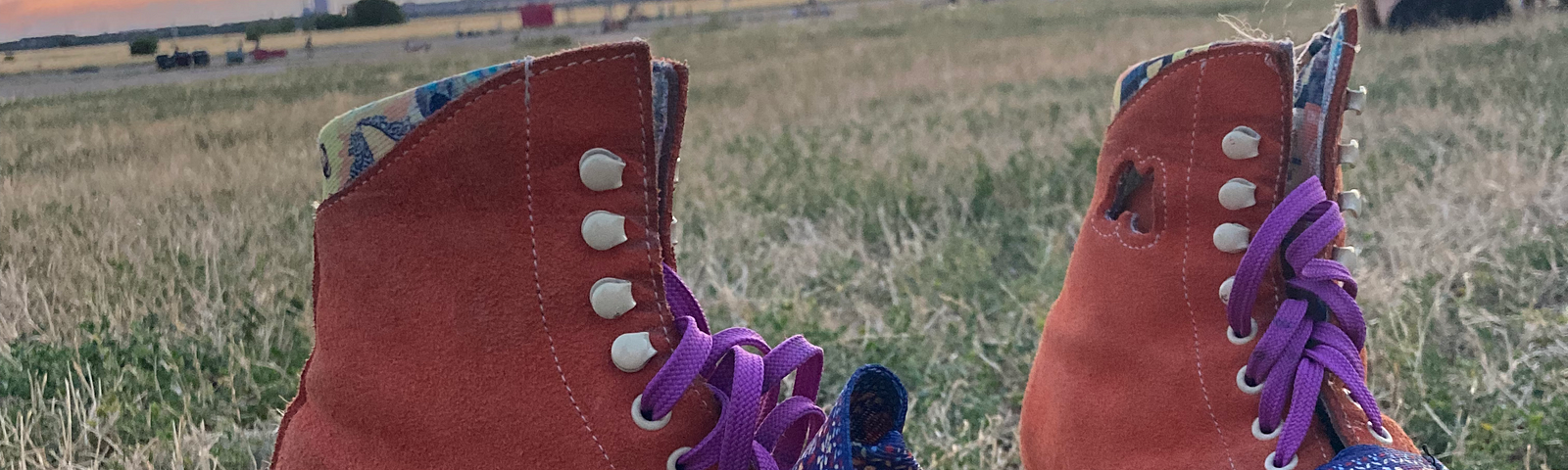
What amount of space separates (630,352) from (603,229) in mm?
93

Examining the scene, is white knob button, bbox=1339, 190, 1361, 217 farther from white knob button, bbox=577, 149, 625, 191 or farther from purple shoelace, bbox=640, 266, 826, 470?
white knob button, bbox=577, 149, 625, 191

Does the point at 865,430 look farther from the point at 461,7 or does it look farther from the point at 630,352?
the point at 461,7

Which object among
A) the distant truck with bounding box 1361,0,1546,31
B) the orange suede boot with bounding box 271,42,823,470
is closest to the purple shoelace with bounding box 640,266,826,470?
the orange suede boot with bounding box 271,42,823,470

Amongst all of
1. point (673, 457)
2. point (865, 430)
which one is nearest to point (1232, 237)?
point (865, 430)

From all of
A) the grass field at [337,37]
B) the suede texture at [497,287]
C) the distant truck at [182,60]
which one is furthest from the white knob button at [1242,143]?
the distant truck at [182,60]

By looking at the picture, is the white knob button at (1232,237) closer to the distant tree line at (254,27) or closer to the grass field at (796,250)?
the grass field at (796,250)

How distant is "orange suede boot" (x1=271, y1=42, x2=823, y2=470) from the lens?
2.39 ft

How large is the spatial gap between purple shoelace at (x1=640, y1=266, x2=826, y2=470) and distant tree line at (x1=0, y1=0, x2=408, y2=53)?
1.20 metres

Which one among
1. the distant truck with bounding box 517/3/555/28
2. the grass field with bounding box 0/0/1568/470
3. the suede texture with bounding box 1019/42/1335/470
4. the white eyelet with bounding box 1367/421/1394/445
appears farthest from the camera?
the distant truck with bounding box 517/3/555/28

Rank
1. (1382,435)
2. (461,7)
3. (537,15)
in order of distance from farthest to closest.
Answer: (537,15)
(461,7)
(1382,435)

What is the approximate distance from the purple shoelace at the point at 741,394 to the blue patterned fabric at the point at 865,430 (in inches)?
1.6

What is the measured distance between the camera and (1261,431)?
2.99 feet

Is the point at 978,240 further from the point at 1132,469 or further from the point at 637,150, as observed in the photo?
the point at 637,150

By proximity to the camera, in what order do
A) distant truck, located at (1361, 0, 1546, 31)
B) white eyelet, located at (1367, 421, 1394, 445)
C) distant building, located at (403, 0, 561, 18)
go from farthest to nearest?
distant truck, located at (1361, 0, 1546, 31) → distant building, located at (403, 0, 561, 18) → white eyelet, located at (1367, 421, 1394, 445)
